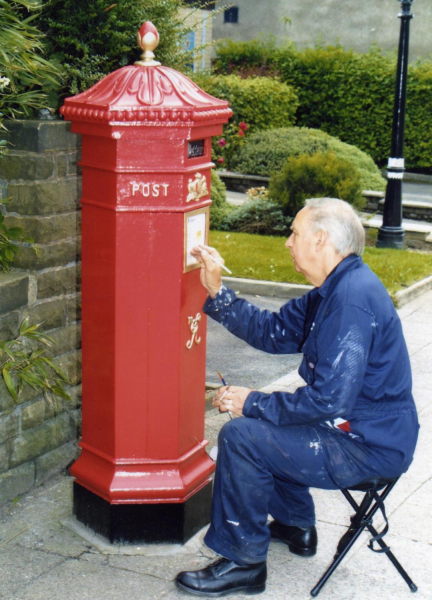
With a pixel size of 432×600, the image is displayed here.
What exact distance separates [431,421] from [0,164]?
2.89 meters

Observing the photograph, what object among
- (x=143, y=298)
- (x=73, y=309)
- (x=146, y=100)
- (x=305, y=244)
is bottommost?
(x=73, y=309)

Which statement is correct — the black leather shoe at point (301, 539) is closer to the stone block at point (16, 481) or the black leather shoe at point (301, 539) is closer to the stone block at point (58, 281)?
the stone block at point (16, 481)

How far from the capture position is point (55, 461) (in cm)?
405

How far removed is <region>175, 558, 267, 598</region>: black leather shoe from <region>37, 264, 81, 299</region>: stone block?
4.84 ft

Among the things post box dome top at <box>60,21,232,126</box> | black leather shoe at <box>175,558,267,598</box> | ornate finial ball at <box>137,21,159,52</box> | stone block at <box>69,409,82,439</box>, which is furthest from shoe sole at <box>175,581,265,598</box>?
ornate finial ball at <box>137,21,159,52</box>

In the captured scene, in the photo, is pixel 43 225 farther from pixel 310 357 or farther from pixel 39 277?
pixel 310 357

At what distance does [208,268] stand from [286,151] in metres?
10.9

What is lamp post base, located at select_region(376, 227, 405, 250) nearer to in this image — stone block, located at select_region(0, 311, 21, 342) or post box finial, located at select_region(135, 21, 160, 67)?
stone block, located at select_region(0, 311, 21, 342)

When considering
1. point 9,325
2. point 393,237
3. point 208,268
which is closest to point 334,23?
point 393,237

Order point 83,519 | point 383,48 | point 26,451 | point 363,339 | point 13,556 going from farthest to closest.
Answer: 1. point 383,48
2. point 26,451
3. point 83,519
4. point 13,556
5. point 363,339

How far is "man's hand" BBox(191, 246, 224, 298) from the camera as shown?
10.6 feet

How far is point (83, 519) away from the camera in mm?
3531

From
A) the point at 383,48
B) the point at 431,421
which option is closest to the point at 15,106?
the point at 431,421

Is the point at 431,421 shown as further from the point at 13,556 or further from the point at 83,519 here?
the point at 13,556
